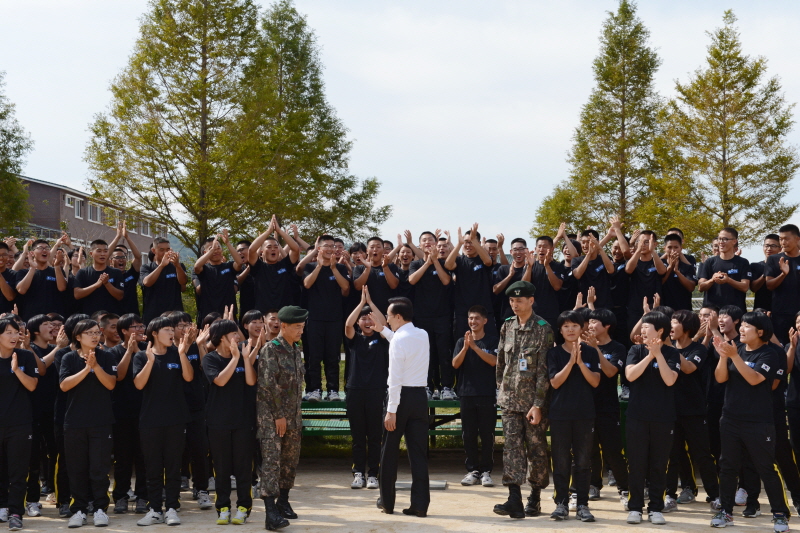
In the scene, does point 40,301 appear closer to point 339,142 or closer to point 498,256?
point 498,256

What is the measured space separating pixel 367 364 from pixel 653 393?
3590 mm

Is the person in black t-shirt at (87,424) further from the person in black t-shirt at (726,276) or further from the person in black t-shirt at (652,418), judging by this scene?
the person in black t-shirt at (726,276)

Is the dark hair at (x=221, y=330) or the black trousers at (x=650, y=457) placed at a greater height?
the dark hair at (x=221, y=330)

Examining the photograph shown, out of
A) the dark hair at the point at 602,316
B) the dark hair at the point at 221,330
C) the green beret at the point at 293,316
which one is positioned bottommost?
the dark hair at the point at 221,330

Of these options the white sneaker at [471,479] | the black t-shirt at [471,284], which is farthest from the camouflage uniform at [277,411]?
the black t-shirt at [471,284]

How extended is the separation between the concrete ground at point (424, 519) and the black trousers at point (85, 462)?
0.31 metres

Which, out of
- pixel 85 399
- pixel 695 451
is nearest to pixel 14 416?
pixel 85 399

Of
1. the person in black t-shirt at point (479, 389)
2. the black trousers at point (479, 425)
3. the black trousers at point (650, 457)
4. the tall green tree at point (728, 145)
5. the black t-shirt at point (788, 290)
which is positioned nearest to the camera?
the black trousers at point (650, 457)

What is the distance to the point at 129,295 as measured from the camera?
11242mm

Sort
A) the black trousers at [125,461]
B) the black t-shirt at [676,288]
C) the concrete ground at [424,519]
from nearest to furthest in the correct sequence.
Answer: the concrete ground at [424,519], the black trousers at [125,461], the black t-shirt at [676,288]

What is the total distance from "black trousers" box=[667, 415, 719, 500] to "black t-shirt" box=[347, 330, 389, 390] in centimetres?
354

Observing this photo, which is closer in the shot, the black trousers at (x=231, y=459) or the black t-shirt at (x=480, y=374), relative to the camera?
the black trousers at (x=231, y=459)

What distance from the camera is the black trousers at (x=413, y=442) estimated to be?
25.2 ft

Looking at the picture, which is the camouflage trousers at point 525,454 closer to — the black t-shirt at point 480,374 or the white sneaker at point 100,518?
the black t-shirt at point 480,374
